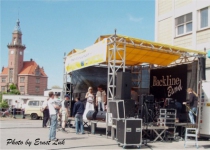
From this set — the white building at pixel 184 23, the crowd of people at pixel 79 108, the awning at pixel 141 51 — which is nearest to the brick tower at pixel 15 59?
the white building at pixel 184 23

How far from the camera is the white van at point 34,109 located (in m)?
25.4

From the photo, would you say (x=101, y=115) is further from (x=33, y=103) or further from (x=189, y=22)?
(x=33, y=103)

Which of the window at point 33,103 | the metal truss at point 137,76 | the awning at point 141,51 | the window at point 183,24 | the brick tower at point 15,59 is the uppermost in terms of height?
the brick tower at point 15,59

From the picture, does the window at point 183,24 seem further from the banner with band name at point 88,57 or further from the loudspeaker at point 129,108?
the loudspeaker at point 129,108

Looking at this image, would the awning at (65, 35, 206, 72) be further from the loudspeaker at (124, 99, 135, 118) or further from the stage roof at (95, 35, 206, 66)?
the loudspeaker at (124, 99, 135, 118)

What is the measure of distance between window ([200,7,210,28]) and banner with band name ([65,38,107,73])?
7752 millimetres

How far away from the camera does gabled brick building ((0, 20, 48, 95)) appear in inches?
4729

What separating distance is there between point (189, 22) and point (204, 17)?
126cm

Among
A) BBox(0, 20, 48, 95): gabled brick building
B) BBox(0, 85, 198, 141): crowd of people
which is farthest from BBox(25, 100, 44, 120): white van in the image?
BBox(0, 20, 48, 95): gabled brick building

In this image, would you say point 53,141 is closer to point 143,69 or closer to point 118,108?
point 118,108

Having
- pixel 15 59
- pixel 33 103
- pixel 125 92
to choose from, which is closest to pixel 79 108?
pixel 125 92

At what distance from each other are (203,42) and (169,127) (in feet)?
23.3

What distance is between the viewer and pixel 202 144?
1140 centimetres

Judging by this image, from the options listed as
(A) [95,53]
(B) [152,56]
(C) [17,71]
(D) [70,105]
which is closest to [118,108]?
(A) [95,53]
